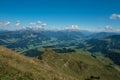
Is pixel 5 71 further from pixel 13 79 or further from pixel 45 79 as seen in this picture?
pixel 45 79

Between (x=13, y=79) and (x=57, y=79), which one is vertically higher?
(x=13, y=79)

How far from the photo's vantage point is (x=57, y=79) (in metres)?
37.3

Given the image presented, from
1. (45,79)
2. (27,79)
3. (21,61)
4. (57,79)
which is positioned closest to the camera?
(27,79)

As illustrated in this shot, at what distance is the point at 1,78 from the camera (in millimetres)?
26203

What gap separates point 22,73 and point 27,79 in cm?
226

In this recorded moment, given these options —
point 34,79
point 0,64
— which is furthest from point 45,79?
point 0,64

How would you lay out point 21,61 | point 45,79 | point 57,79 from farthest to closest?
point 21,61 → point 57,79 → point 45,79

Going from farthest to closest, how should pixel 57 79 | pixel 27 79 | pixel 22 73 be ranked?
1. pixel 57 79
2. pixel 22 73
3. pixel 27 79

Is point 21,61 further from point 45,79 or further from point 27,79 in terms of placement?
point 27,79

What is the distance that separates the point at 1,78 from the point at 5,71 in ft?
11.8

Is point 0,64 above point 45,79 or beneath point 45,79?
above

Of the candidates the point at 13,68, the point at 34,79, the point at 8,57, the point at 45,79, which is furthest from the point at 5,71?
the point at 8,57

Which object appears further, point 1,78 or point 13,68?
point 13,68

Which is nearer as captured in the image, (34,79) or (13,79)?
(13,79)
